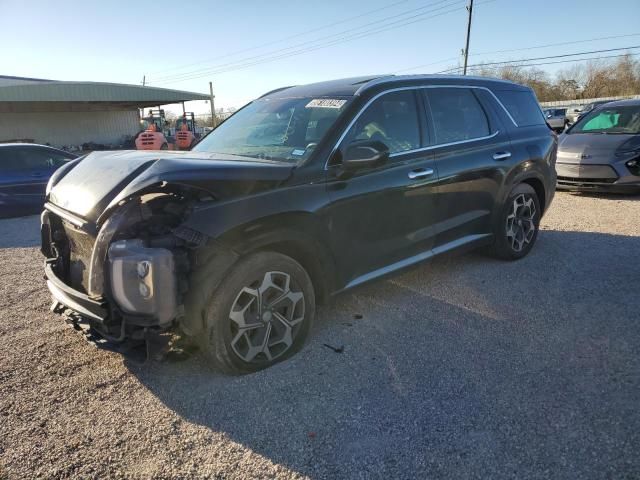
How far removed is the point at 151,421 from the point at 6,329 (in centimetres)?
200

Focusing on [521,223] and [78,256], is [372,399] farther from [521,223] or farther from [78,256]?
[521,223]

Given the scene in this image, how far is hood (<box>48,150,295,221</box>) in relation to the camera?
264cm

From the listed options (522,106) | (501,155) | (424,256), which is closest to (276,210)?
(424,256)

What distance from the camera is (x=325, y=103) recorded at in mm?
3725

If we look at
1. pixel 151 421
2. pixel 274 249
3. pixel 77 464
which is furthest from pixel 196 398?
pixel 274 249

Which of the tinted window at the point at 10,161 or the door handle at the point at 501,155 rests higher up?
the tinted window at the point at 10,161

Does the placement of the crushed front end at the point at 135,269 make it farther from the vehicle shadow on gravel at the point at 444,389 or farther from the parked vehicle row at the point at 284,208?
the vehicle shadow on gravel at the point at 444,389

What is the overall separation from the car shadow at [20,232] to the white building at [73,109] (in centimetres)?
2413

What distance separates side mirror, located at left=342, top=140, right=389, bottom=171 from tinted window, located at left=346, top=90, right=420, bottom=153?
163 millimetres

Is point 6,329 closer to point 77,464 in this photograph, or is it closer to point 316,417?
point 77,464

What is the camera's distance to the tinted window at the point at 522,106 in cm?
505

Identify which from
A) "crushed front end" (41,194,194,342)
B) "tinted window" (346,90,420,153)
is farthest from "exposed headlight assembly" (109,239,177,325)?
"tinted window" (346,90,420,153)

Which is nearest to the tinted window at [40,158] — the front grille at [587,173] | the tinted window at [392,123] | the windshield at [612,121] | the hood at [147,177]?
the hood at [147,177]

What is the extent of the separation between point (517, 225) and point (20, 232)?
24.3ft
